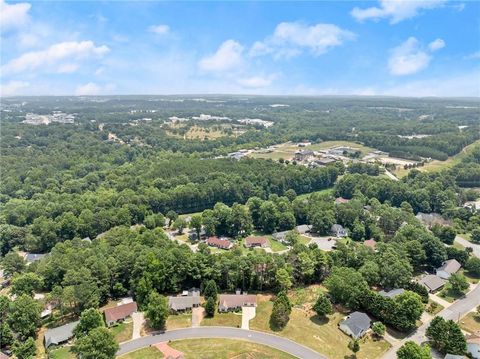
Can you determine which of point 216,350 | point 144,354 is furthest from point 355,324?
point 144,354

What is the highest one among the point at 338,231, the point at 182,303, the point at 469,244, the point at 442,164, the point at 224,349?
the point at 442,164

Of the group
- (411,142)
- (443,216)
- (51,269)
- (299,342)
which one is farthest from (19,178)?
(411,142)

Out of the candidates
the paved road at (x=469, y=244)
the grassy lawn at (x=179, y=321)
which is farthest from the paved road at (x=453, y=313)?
the grassy lawn at (x=179, y=321)

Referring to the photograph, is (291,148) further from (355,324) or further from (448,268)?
(355,324)

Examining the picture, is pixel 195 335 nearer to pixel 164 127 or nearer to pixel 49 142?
pixel 49 142

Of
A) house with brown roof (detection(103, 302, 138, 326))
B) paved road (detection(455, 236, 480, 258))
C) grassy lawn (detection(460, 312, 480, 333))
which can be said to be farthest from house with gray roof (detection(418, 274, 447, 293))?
house with brown roof (detection(103, 302, 138, 326))

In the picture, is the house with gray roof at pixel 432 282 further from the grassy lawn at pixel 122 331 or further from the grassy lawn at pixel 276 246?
the grassy lawn at pixel 122 331

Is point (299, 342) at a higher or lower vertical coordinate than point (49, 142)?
lower
